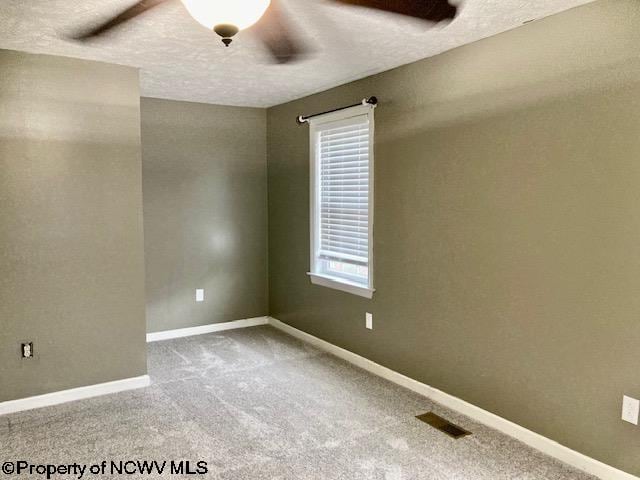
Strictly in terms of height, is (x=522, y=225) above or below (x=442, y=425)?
above

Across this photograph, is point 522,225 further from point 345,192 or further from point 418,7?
point 345,192

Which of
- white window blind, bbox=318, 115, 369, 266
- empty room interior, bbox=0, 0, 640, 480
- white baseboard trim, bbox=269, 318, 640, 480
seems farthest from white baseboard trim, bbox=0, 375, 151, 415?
white window blind, bbox=318, 115, 369, 266

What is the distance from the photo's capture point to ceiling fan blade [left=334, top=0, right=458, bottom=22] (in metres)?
2.37

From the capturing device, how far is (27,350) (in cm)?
334

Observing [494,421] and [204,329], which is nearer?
[494,421]

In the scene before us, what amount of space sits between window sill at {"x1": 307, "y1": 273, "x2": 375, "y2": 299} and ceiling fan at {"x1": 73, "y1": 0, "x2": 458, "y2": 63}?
5.81ft

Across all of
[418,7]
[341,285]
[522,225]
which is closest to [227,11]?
[418,7]

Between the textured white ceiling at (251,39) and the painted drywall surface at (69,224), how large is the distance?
24cm

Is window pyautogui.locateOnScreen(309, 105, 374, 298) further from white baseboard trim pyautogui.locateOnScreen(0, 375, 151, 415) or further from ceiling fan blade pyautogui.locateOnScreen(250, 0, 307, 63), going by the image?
white baseboard trim pyautogui.locateOnScreen(0, 375, 151, 415)

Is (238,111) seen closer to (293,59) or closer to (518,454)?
A: (293,59)

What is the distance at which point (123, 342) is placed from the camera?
3.67 m

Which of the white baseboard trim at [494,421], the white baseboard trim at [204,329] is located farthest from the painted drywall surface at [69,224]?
the white baseboard trim at [494,421]

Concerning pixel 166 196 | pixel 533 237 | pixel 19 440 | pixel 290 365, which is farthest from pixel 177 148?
pixel 533 237

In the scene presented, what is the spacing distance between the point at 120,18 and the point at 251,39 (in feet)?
2.25
